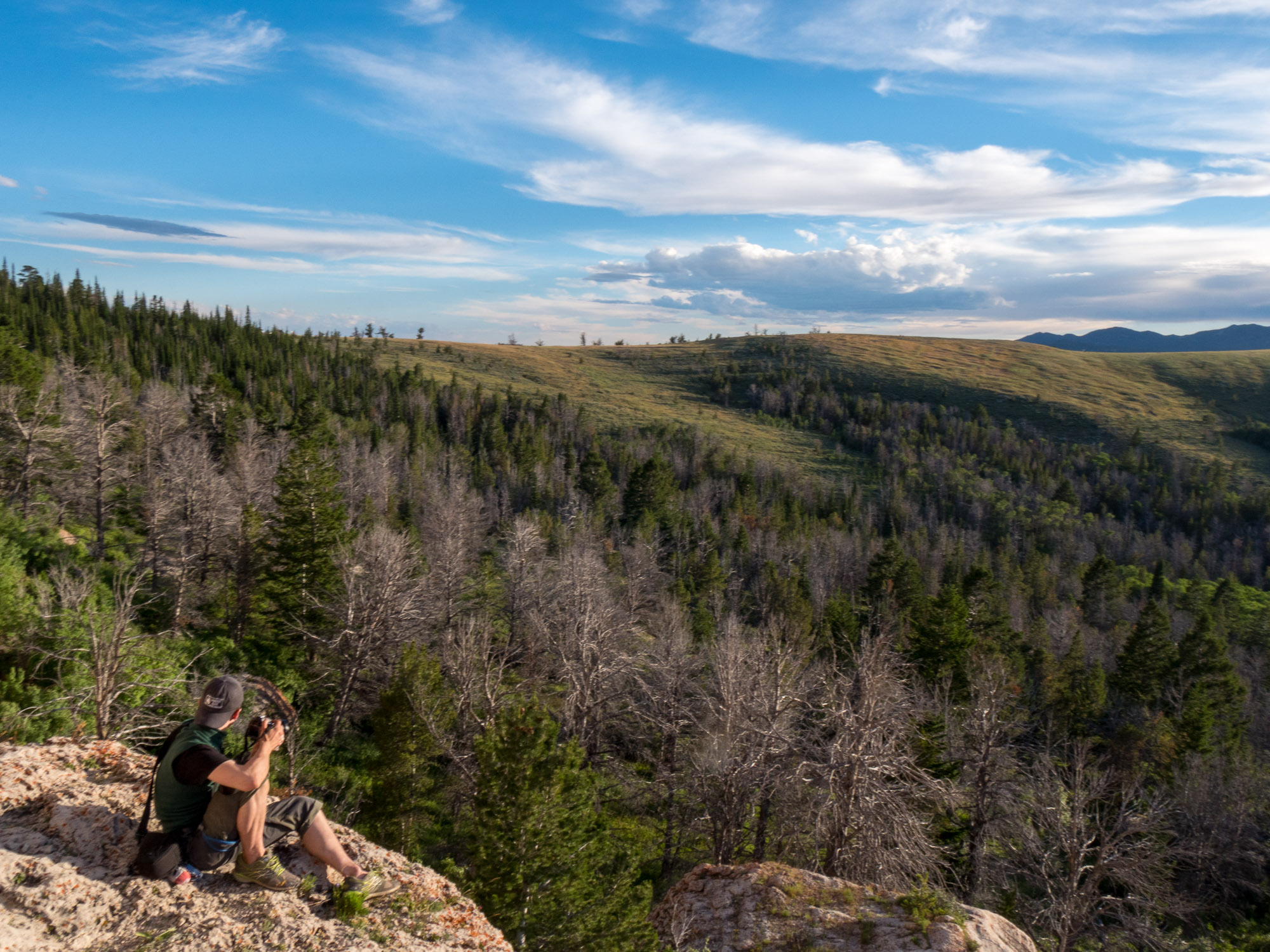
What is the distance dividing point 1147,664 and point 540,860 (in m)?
52.2

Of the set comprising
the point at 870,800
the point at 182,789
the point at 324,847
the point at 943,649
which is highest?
the point at 182,789

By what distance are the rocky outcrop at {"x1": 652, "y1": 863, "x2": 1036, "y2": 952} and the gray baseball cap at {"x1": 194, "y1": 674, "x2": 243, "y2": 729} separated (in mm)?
8962

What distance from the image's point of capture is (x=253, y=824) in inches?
246

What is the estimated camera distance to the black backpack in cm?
605

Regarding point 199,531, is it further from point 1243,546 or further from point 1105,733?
point 1243,546

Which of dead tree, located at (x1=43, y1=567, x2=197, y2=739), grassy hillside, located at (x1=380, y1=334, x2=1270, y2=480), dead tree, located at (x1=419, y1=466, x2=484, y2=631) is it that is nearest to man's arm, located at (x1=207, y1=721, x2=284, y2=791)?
dead tree, located at (x1=43, y1=567, x2=197, y2=739)

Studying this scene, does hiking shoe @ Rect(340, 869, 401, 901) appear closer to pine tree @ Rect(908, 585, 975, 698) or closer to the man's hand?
the man's hand

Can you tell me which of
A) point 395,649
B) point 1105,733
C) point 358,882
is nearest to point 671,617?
point 395,649

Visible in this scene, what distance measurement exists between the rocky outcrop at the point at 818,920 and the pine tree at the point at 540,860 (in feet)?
4.50

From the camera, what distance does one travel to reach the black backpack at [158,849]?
19.9 ft

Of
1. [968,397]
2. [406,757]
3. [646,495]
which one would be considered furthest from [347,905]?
[968,397]

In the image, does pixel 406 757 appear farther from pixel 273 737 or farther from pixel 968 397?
pixel 968 397

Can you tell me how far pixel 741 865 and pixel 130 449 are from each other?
196ft

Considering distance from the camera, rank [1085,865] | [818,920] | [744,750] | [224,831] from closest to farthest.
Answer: [224,831]
[818,920]
[744,750]
[1085,865]
